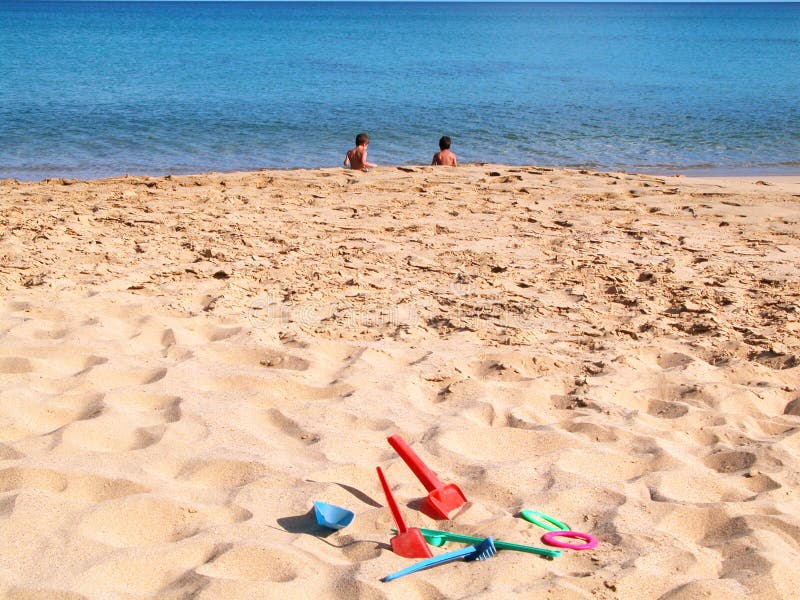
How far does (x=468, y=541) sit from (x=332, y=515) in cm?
47

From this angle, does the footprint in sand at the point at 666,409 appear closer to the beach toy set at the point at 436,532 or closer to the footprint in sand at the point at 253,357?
the beach toy set at the point at 436,532

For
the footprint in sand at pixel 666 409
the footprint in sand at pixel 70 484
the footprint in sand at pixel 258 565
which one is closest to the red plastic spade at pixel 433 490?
the footprint in sand at pixel 258 565

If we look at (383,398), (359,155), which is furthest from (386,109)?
(383,398)

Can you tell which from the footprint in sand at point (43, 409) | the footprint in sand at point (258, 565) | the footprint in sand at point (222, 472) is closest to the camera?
the footprint in sand at point (258, 565)

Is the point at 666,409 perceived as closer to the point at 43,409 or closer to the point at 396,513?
the point at 396,513

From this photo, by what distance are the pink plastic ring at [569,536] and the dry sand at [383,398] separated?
6 cm

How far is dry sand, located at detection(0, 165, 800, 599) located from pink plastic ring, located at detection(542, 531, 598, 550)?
2.3 inches

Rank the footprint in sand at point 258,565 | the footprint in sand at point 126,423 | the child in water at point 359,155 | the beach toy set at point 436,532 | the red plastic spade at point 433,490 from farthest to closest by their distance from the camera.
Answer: the child in water at point 359,155 < the footprint in sand at point 126,423 < the red plastic spade at point 433,490 < the beach toy set at point 436,532 < the footprint in sand at point 258,565

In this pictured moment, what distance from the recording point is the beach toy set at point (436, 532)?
2572 millimetres

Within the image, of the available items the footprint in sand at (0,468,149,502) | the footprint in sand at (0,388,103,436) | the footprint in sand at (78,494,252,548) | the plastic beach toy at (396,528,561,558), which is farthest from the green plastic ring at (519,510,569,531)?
the footprint in sand at (0,388,103,436)

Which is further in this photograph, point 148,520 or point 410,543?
point 148,520

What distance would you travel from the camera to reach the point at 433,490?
9.46 feet

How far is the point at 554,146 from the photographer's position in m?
14.9

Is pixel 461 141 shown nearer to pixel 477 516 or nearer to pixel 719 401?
pixel 719 401
